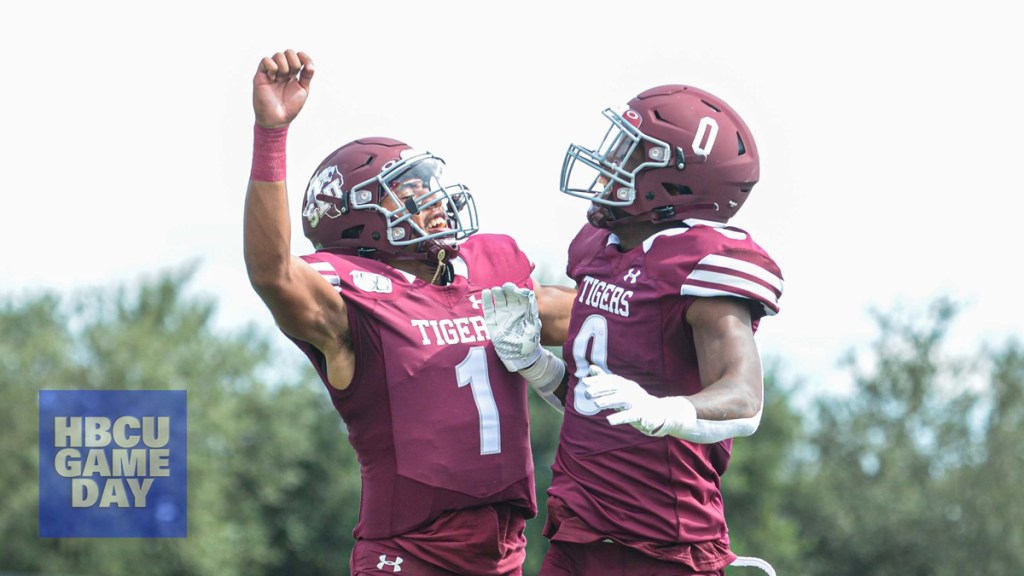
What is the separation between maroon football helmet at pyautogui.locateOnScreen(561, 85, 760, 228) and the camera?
448 cm

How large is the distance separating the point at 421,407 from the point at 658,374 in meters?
0.95

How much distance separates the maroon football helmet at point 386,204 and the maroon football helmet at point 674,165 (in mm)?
672

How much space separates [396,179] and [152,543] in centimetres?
3243

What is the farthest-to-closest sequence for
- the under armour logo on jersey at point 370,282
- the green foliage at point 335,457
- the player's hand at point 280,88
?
the green foliage at point 335,457 < the under armour logo on jersey at point 370,282 < the player's hand at point 280,88

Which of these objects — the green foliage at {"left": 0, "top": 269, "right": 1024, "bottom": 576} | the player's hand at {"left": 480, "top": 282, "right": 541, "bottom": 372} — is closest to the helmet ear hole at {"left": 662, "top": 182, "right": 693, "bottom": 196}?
the player's hand at {"left": 480, "top": 282, "right": 541, "bottom": 372}


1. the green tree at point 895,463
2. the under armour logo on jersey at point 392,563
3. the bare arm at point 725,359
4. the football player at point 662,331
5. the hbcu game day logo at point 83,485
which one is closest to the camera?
the bare arm at point 725,359

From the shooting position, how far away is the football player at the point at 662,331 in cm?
418

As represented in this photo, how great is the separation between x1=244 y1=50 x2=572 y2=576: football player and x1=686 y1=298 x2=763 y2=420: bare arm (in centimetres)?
97

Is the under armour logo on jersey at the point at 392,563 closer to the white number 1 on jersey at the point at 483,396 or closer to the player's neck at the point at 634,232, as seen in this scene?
the white number 1 on jersey at the point at 483,396

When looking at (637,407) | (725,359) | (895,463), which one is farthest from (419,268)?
(895,463)

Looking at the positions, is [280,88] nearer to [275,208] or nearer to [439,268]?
[275,208]

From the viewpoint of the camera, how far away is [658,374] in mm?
4312

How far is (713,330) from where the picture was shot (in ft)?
13.7

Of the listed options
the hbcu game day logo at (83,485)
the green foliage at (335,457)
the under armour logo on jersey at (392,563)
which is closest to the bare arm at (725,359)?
the under armour logo on jersey at (392,563)
